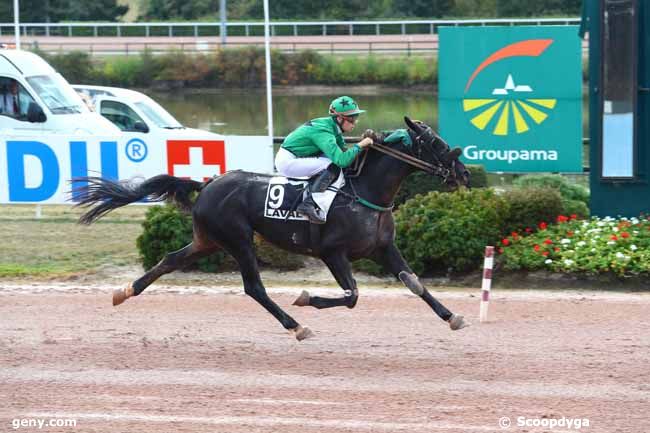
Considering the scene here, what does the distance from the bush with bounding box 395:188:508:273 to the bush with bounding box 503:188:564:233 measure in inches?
6.2

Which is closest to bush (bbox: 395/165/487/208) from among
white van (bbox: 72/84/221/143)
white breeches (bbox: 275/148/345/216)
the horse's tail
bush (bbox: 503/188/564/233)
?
bush (bbox: 503/188/564/233)

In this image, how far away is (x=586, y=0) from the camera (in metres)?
13.0

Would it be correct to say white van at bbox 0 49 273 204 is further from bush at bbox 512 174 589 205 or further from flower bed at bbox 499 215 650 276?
flower bed at bbox 499 215 650 276

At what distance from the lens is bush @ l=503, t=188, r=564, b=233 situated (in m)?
12.6

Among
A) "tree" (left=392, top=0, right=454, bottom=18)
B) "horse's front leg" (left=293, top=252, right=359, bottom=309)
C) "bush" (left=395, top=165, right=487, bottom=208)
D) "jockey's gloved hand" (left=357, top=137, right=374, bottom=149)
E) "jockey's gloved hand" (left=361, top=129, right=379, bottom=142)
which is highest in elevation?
"tree" (left=392, top=0, right=454, bottom=18)

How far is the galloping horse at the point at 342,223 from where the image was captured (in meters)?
8.90

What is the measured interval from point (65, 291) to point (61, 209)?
562 centimetres

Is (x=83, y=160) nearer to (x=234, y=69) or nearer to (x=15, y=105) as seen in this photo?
(x=15, y=105)

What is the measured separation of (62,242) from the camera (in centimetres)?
1466

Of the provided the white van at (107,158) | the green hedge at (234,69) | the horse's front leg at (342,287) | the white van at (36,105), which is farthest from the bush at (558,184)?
the green hedge at (234,69)

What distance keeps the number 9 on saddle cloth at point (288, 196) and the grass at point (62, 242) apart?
4457mm

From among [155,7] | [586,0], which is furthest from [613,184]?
[155,7]

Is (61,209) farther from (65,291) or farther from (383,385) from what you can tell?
(383,385)

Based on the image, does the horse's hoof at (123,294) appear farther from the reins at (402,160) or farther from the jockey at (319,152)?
the reins at (402,160)
